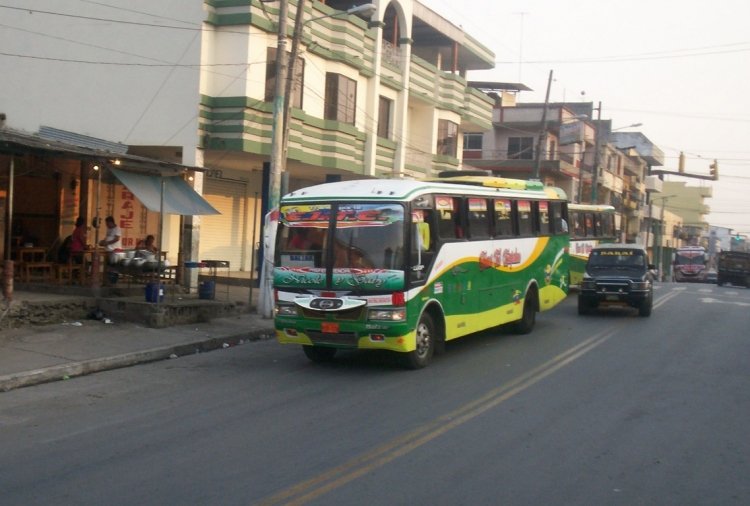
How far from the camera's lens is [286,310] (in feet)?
39.3

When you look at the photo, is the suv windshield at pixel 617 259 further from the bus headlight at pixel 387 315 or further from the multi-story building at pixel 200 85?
the bus headlight at pixel 387 315

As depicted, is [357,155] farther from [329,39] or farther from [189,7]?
[189,7]

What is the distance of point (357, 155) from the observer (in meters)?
25.9

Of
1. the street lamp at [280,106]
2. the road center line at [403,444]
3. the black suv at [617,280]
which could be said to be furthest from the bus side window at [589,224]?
the road center line at [403,444]

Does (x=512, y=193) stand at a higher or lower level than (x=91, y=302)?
higher

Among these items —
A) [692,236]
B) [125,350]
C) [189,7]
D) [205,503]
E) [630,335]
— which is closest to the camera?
[205,503]

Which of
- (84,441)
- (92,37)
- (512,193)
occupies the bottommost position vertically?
(84,441)

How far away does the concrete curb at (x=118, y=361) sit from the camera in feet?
34.4

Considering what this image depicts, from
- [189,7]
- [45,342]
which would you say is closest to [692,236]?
[189,7]

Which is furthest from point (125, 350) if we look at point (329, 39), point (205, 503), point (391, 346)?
point (329, 39)

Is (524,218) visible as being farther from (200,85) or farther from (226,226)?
(226,226)

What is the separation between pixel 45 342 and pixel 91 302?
8.76ft

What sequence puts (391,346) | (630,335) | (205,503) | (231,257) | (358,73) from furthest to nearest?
(231,257), (358,73), (630,335), (391,346), (205,503)

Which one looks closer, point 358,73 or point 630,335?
point 630,335
